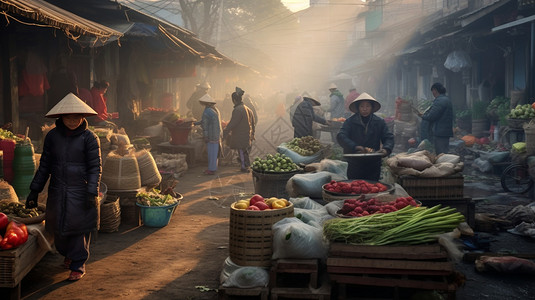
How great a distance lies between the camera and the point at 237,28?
60062 mm

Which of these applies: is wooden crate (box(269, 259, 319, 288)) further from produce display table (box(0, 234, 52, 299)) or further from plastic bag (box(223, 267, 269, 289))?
Result: produce display table (box(0, 234, 52, 299))

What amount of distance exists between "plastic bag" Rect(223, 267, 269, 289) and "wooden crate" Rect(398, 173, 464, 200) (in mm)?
3450

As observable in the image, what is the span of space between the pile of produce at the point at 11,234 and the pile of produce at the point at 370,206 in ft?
10.8

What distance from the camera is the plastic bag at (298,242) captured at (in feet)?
18.5

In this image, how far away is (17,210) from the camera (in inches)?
266

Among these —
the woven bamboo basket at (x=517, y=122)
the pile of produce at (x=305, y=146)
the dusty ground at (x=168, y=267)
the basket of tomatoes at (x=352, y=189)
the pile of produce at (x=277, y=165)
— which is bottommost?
the dusty ground at (x=168, y=267)

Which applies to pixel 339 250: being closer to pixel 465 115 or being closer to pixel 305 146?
pixel 305 146

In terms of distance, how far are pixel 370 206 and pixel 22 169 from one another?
5.48 m

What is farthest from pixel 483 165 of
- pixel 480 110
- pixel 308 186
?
pixel 308 186

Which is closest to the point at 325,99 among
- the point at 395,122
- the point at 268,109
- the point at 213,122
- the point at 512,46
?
the point at 268,109

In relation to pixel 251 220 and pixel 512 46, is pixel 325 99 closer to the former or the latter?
pixel 512 46

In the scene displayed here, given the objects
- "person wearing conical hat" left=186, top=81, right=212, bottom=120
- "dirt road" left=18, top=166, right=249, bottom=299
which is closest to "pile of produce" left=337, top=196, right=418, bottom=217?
"dirt road" left=18, top=166, right=249, bottom=299

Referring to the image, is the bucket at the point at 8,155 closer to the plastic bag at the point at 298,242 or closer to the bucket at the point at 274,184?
the bucket at the point at 274,184

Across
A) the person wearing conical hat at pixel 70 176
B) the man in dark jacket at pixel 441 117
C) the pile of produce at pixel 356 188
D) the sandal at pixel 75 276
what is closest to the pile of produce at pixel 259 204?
the pile of produce at pixel 356 188
